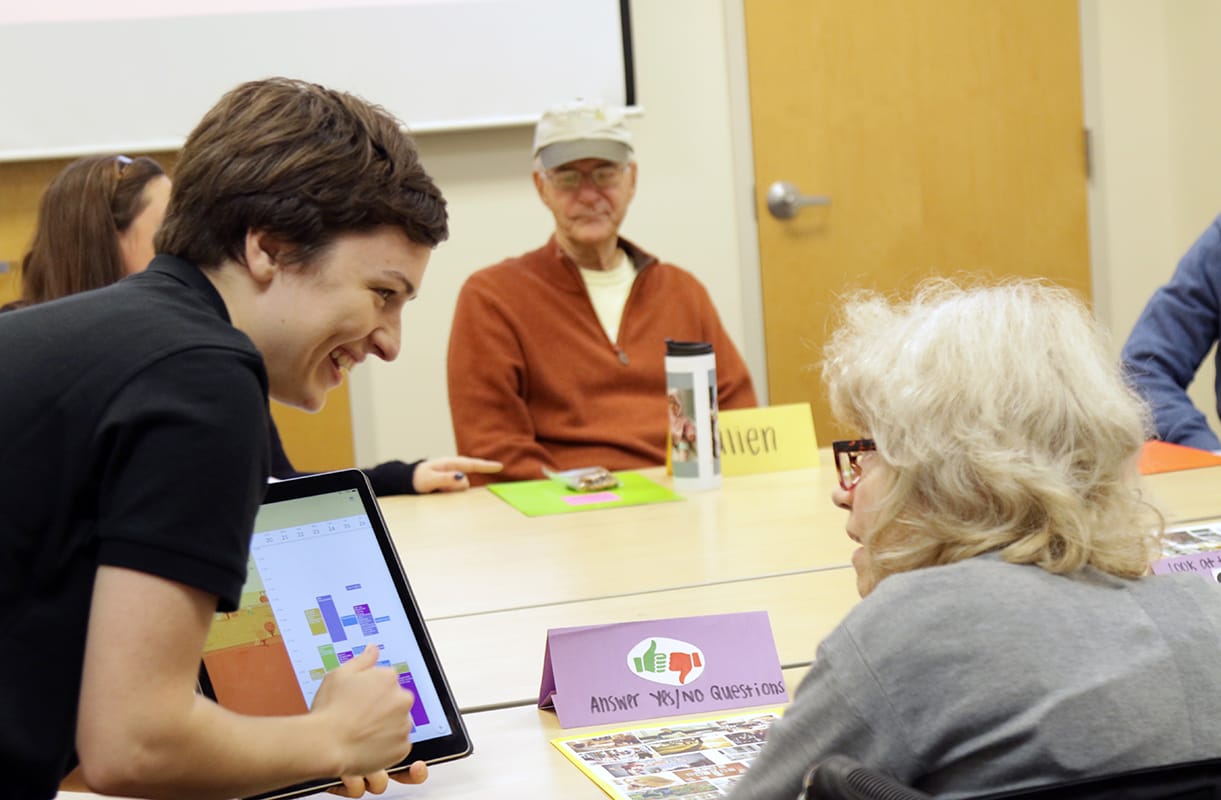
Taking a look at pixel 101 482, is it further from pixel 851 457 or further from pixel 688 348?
pixel 688 348

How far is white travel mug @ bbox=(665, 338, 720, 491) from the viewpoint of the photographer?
232cm

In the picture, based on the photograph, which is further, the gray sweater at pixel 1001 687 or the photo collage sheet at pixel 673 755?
the photo collage sheet at pixel 673 755

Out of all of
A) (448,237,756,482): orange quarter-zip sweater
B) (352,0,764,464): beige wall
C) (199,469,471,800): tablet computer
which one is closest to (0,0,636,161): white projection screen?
(352,0,764,464): beige wall

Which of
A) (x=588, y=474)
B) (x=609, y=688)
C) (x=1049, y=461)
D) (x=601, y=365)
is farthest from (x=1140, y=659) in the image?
(x=601, y=365)

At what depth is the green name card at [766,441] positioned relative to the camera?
2465 mm

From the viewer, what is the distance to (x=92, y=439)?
878mm

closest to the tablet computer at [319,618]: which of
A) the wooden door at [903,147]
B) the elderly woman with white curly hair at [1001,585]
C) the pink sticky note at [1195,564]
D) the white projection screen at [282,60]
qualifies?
the elderly woman with white curly hair at [1001,585]

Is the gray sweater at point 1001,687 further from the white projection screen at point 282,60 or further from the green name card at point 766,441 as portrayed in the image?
the white projection screen at point 282,60

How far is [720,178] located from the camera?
12.8 feet

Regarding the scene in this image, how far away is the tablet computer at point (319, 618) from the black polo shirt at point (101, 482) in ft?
0.85

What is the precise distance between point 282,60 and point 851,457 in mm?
2741

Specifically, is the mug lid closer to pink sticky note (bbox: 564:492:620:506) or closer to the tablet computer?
pink sticky note (bbox: 564:492:620:506)

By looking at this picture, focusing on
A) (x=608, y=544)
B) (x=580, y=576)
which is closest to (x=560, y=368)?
(x=608, y=544)

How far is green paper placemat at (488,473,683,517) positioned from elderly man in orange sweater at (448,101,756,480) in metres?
0.30
